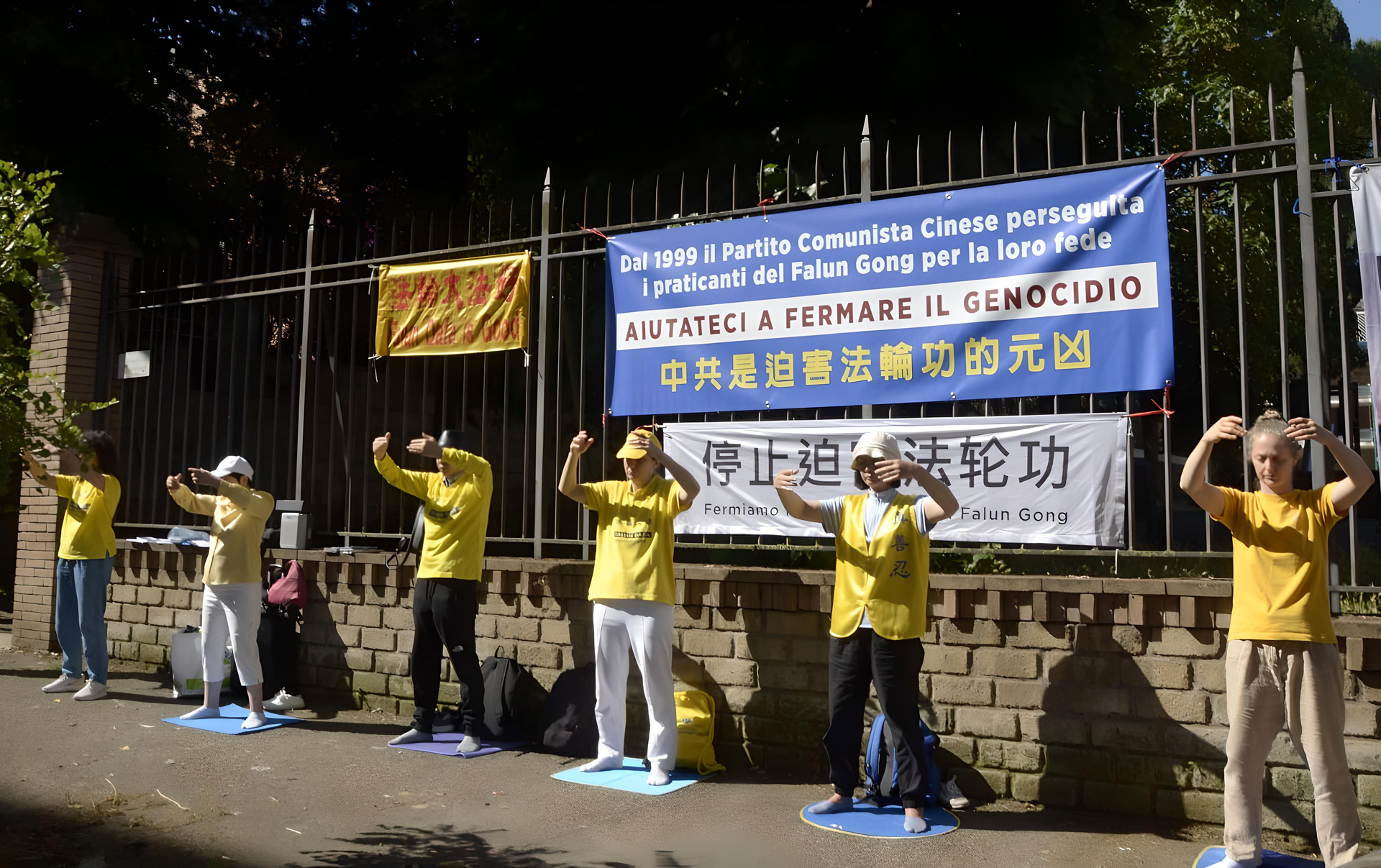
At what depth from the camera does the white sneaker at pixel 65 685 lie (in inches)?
314

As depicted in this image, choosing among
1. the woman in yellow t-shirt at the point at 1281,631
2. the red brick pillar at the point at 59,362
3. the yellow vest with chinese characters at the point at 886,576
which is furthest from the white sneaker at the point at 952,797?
the red brick pillar at the point at 59,362

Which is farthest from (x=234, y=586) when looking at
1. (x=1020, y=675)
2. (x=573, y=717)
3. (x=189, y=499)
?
(x=1020, y=675)

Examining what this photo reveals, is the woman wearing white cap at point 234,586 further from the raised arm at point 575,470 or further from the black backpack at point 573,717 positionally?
the raised arm at point 575,470

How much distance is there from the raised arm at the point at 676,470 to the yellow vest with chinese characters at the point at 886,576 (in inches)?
35.7

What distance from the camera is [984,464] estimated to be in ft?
18.8

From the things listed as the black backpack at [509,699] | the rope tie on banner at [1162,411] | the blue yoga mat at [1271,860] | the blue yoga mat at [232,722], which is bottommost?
the blue yoga mat at [1271,860]

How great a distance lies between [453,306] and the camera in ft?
25.1

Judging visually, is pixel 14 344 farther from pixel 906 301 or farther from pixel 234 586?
pixel 906 301

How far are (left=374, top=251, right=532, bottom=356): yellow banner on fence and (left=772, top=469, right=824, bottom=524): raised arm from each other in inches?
104

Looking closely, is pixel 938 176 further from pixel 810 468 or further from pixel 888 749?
pixel 888 749

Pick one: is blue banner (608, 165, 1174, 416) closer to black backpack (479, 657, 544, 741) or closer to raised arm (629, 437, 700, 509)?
raised arm (629, 437, 700, 509)

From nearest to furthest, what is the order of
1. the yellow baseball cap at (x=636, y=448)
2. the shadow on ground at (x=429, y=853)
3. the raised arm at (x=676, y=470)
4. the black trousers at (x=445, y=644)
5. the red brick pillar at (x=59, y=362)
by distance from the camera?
1. the shadow on ground at (x=429, y=853)
2. the raised arm at (x=676, y=470)
3. the yellow baseball cap at (x=636, y=448)
4. the black trousers at (x=445, y=644)
5. the red brick pillar at (x=59, y=362)

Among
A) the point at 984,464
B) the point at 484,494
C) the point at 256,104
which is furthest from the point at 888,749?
the point at 256,104

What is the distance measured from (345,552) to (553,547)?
5.03ft
